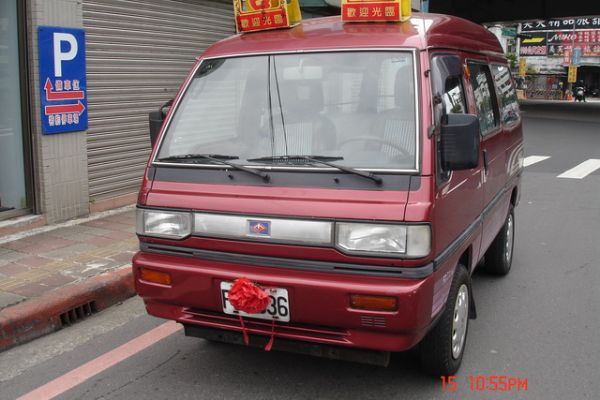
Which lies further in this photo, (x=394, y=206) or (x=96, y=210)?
(x=96, y=210)

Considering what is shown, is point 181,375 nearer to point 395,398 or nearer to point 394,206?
point 395,398

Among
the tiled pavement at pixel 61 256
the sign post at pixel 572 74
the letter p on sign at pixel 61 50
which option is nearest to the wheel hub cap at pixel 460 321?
the tiled pavement at pixel 61 256

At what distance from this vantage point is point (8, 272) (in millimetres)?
5461

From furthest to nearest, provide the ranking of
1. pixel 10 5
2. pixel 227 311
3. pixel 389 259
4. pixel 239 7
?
pixel 10 5
pixel 239 7
pixel 227 311
pixel 389 259

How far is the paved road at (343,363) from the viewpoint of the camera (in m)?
3.60

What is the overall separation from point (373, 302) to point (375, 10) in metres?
1.73

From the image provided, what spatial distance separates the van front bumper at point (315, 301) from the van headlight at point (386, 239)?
99 mm

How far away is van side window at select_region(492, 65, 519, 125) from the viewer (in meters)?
5.26

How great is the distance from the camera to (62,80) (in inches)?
274

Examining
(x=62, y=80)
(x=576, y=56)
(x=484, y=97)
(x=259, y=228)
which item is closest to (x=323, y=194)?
(x=259, y=228)

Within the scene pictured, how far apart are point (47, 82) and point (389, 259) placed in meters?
5.06

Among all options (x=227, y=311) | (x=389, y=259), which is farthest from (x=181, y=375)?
(x=389, y=259)

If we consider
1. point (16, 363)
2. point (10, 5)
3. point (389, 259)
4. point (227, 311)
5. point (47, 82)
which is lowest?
point (16, 363)

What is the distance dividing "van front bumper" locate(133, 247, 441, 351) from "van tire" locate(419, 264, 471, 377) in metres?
0.31
